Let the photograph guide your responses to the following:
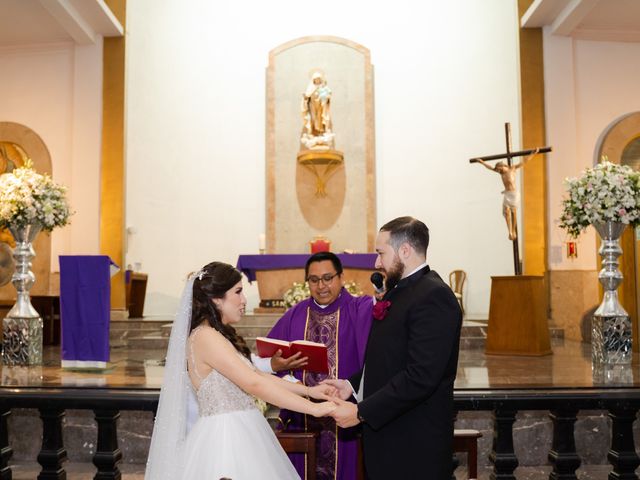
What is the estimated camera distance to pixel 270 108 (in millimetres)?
11953

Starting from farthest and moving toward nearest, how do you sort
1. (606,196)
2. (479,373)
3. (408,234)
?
1. (606,196)
2. (479,373)
3. (408,234)

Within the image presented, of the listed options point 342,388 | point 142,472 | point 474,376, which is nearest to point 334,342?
point 342,388

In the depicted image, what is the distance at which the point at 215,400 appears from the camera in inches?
118

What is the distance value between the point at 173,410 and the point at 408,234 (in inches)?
52.0

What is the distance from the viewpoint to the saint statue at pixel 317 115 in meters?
11.4

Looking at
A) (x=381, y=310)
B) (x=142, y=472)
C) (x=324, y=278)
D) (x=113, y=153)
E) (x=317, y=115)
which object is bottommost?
(x=142, y=472)

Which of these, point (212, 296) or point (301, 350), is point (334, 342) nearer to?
point (301, 350)

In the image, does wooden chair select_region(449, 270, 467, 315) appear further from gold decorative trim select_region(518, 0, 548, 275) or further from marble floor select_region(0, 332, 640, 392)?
marble floor select_region(0, 332, 640, 392)

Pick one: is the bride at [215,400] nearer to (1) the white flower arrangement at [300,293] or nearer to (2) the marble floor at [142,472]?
(2) the marble floor at [142,472]

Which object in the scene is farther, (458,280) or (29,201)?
(458,280)

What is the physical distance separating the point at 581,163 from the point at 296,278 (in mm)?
5011

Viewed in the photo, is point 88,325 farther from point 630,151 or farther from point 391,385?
point 630,151

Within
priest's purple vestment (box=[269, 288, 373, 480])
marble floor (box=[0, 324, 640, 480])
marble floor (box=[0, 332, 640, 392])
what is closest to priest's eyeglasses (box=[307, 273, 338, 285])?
priest's purple vestment (box=[269, 288, 373, 480])

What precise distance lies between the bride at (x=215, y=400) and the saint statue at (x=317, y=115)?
27.6ft
